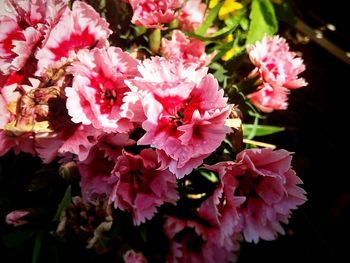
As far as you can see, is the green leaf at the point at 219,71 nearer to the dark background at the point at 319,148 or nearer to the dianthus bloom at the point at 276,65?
the dianthus bloom at the point at 276,65

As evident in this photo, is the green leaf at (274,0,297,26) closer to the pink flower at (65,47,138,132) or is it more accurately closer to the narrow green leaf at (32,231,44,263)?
the pink flower at (65,47,138,132)

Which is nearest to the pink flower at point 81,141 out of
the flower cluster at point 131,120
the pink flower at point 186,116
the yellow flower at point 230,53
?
the flower cluster at point 131,120

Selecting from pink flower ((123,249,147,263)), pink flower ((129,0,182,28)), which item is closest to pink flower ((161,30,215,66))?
pink flower ((129,0,182,28))

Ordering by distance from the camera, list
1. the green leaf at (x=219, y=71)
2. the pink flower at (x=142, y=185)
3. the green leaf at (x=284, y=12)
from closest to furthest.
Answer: the pink flower at (x=142, y=185) < the green leaf at (x=219, y=71) < the green leaf at (x=284, y=12)

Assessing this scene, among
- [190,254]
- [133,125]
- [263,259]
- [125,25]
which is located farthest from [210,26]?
[263,259]

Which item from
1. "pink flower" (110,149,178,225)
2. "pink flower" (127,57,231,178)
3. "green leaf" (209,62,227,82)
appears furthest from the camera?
"green leaf" (209,62,227,82)

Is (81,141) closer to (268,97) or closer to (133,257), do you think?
(133,257)

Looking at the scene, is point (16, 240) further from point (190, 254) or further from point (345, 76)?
point (345, 76)
